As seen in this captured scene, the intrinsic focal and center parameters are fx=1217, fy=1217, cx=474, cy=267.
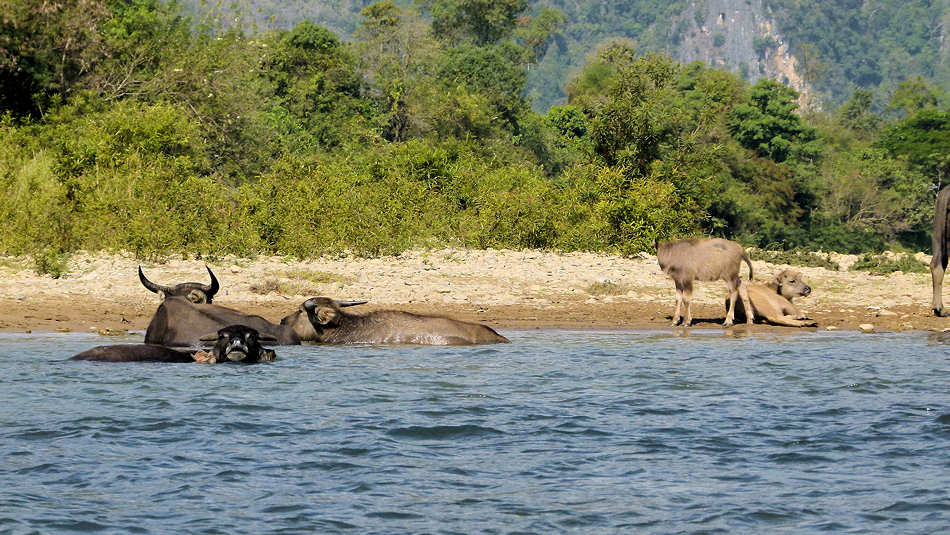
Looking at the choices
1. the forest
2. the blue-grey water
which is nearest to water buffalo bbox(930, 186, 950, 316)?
the blue-grey water

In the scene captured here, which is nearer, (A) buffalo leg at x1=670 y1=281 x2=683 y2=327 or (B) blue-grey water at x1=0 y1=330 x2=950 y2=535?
(B) blue-grey water at x1=0 y1=330 x2=950 y2=535

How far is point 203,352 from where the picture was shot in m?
11.3

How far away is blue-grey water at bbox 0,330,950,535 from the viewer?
6.38m

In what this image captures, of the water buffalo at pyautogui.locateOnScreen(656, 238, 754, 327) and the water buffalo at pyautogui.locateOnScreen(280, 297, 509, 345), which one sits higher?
the water buffalo at pyautogui.locateOnScreen(656, 238, 754, 327)

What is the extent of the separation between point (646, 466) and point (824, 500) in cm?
120

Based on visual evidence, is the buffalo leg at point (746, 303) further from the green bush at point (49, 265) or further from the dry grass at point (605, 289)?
the green bush at point (49, 265)

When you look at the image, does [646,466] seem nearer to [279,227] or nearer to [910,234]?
[279,227]

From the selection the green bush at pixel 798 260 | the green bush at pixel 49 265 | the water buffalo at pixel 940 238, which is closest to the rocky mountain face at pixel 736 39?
the green bush at pixel 798 260

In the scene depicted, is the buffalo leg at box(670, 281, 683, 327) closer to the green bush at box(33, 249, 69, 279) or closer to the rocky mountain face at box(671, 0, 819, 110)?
the green bush at box(33, 249, 69, 279)

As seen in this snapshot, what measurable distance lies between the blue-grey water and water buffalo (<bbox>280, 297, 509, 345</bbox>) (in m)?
0.27

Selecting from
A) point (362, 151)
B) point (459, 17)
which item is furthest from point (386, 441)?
point (459, 17)

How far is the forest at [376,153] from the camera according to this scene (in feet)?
64.5

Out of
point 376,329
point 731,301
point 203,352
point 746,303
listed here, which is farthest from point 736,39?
point 203,352

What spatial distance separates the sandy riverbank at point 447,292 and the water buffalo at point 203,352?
292 cm
